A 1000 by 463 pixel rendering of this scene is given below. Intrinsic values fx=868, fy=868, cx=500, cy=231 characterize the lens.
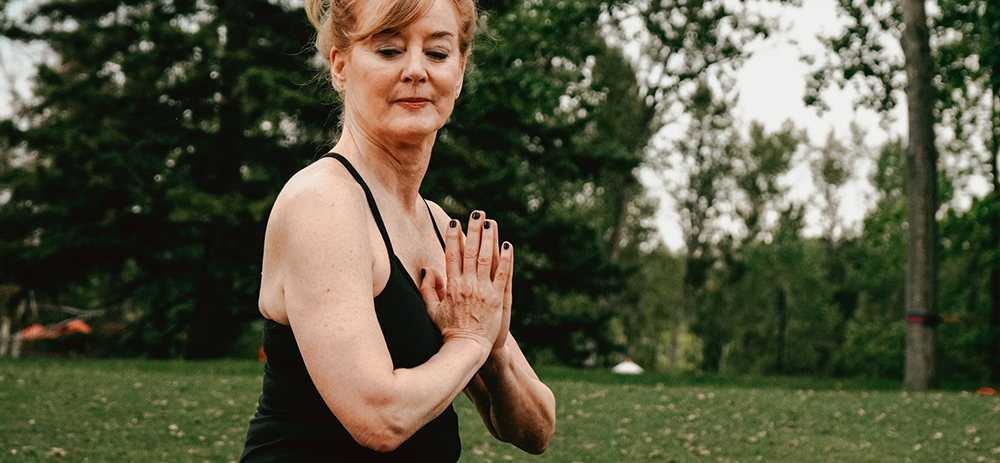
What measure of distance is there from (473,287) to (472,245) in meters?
0.08

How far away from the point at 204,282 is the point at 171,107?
13.2ft

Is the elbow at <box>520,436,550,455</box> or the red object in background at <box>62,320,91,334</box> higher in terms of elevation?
the elbow at <box>520,436,550,455</box>

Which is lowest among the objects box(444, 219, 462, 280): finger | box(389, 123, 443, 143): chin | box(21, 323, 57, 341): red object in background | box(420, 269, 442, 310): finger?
box(21, 323, 57, 341): red object in background

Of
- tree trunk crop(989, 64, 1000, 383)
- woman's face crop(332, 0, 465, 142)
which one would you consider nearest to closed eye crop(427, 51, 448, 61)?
woman's face crop(332, 0, 465, 142)

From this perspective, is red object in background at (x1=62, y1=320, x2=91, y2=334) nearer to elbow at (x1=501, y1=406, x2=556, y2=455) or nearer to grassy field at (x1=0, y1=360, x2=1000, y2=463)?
grassy field at (x1=0, y1=360, x2=1000, y2=463)

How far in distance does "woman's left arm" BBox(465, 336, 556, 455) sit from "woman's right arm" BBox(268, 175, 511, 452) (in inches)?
13.1

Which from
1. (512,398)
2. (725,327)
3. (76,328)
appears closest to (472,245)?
(512,398)

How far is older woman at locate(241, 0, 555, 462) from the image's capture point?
1.37 metres

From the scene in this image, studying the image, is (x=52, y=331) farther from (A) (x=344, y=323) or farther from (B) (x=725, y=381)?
(A) (x=344, y=323)

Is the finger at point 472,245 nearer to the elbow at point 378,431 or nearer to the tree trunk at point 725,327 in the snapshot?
the elbow at point 378,431

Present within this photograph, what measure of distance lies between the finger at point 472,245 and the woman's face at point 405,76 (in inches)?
8.3

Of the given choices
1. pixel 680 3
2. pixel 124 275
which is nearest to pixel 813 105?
pixel 680 3

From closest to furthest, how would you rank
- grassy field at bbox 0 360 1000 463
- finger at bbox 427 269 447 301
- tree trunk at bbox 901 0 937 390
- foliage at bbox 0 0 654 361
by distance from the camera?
1. finger at bbox 427 269 447 301
2. grassy field at bbox 0 360 1000 463
3. tree trunk at bbox 901 0 937 390
4. foliage at bbox 0 0 654 361

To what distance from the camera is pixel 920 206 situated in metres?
15.8
